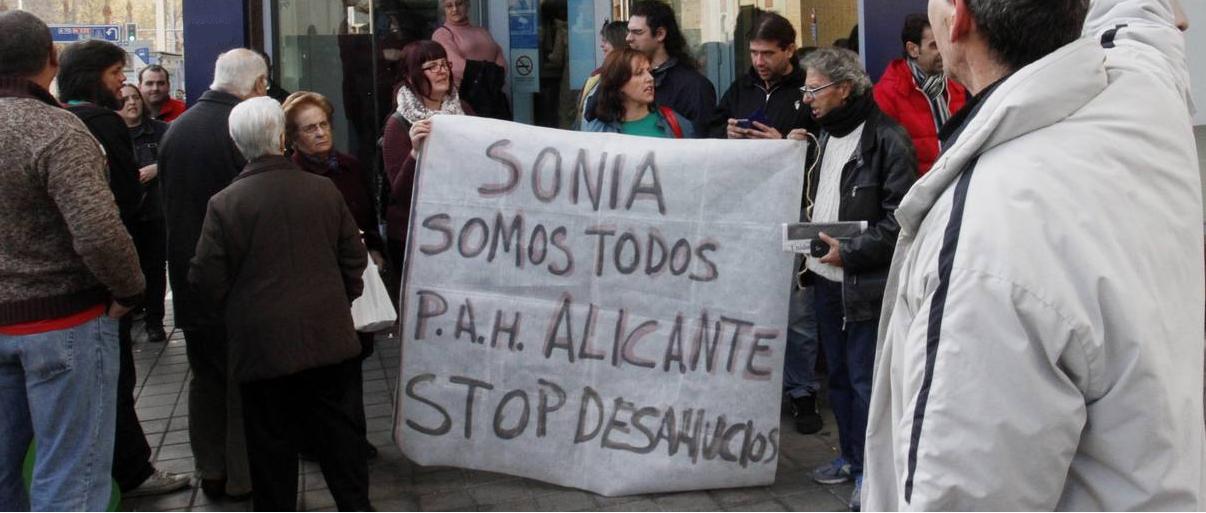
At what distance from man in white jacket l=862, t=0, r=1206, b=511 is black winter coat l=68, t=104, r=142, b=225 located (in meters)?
3.98

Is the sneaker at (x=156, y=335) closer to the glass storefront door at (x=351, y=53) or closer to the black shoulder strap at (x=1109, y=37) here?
the glass storefront door at (x=351, y=53)

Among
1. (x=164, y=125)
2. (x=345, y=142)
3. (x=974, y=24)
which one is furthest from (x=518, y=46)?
(x=974, y=24)

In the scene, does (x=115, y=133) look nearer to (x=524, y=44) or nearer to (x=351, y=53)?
(x=351, y=53)

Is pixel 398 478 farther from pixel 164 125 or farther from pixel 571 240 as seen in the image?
pixel 164 125

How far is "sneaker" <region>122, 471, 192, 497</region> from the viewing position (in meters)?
4.89

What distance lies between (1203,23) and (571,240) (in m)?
3.44

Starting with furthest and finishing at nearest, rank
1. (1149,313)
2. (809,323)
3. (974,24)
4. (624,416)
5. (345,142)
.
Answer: (345,142)
(809,323)
(624,416)
(974,24)
(1149,313)

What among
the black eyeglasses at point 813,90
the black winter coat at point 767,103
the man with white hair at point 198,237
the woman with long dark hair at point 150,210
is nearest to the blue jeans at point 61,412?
the man with white hair at point 198,237

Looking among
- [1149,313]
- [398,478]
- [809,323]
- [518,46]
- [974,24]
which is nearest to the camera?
[1149,313]

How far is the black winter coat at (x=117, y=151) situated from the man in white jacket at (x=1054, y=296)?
13.1 ft

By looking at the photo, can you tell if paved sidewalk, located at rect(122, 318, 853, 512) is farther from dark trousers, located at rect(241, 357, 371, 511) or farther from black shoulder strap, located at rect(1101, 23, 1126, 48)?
black shoulder strap, located at rect(1101, 23, 1126, 48)

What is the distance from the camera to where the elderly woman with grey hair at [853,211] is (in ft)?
14.0

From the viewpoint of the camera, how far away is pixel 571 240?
4.56m

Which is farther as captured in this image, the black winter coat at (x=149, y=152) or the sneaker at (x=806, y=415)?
the black winter coat at (x=149, y=152)
